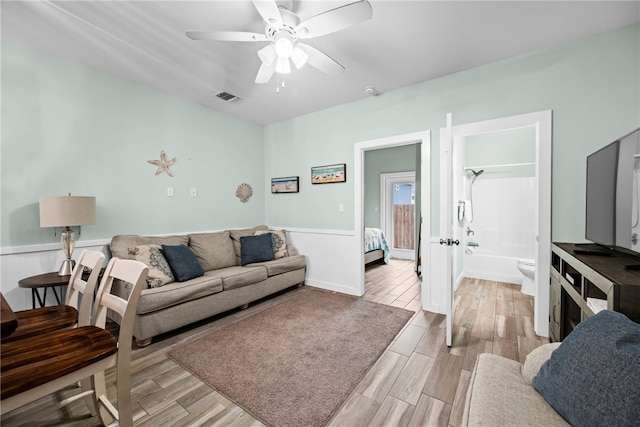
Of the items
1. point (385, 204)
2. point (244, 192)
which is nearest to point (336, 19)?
point (244, 192)

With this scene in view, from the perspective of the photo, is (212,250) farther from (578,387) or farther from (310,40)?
(578,387)

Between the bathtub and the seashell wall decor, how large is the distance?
3.78 metres

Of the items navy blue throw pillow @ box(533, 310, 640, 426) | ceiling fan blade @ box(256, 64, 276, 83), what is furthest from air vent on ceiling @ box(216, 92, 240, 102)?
navy blue throw pillow @ box(533, 310, 640, 426)

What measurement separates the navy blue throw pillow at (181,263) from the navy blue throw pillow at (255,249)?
27.5 inches

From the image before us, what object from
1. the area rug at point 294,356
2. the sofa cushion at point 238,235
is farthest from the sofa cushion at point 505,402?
the sofa cushion at point 238,235

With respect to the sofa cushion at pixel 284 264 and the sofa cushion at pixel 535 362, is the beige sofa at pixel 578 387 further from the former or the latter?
the sofa cushion at pixel 284 264

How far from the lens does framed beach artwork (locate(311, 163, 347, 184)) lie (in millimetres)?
3816

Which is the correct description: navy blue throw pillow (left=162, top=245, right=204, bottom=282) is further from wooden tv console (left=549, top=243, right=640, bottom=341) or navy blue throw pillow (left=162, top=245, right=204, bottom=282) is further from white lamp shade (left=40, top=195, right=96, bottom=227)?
wooden tv console (left=549, top=243, right=640, bottom=341)

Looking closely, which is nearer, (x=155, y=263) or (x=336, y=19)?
(x=336, y=19)

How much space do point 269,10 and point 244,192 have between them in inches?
119

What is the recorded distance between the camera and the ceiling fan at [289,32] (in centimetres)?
158

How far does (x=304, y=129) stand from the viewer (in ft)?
13.9

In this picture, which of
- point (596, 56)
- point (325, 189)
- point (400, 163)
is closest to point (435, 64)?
point (596, 56)

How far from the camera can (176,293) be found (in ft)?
8.29
